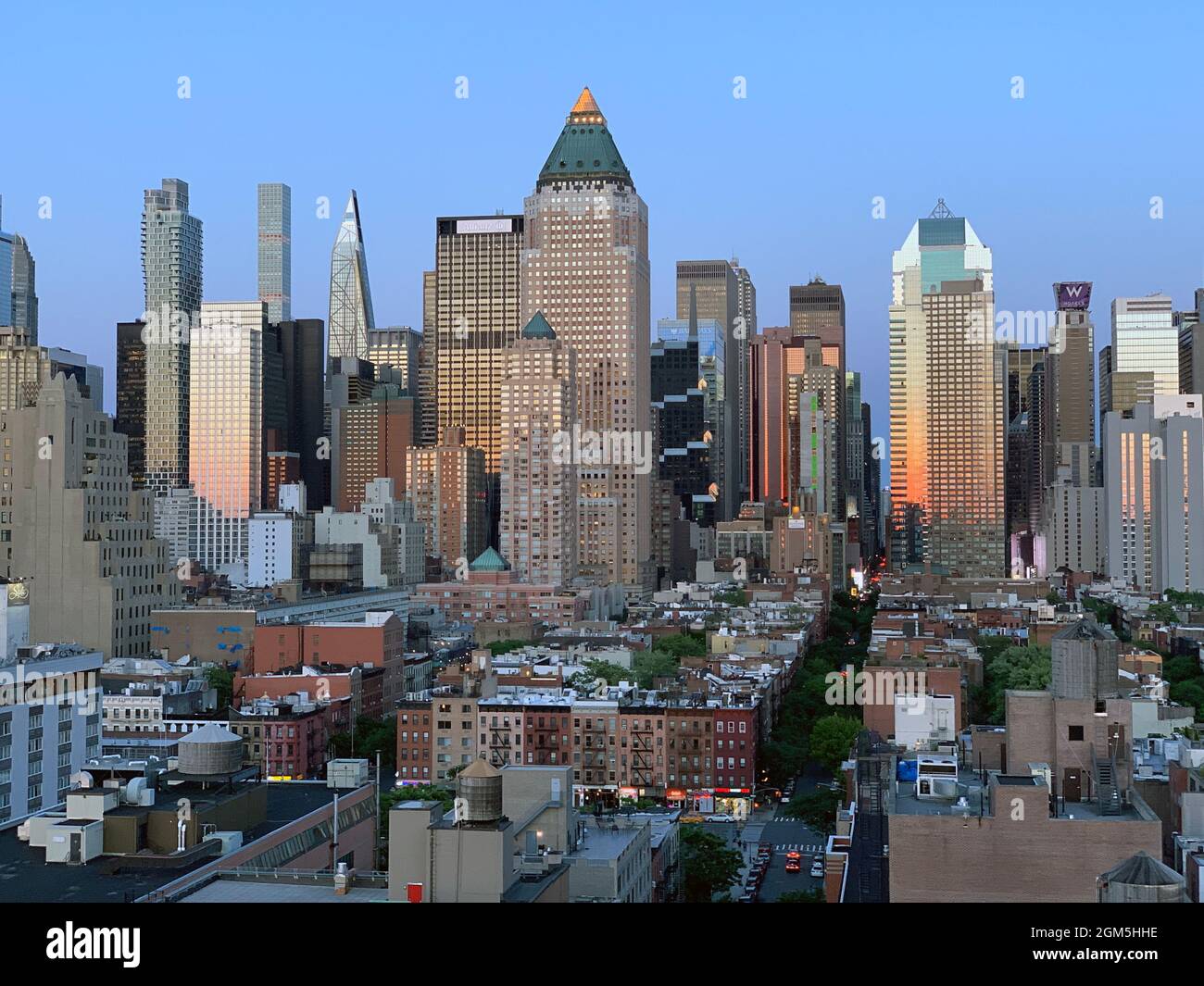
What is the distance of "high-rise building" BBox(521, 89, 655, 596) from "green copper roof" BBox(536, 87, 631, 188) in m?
0.07

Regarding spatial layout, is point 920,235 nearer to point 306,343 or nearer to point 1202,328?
point 1202,328

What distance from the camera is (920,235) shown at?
17788 centimetres

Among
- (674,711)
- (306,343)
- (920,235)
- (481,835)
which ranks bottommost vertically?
(674,711)

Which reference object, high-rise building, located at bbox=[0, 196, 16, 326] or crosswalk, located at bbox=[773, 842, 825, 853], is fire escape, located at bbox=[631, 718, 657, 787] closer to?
crosswalk, located at bbox=[773, 842, 825, 853]

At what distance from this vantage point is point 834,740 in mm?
40875

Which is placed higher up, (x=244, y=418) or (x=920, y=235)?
(x=920, y=235)

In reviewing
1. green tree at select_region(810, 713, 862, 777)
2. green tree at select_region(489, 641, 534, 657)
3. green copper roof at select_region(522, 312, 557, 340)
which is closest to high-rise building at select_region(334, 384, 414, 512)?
green copper roof at select_region(522, 312, 557, 340)

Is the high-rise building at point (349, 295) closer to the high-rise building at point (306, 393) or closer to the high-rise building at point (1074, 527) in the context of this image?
the high-rise building at point (306, 393)

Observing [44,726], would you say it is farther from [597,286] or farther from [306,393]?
[306,393]

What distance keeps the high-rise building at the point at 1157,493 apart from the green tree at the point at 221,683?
66.9 metres

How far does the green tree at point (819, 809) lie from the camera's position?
32938mm

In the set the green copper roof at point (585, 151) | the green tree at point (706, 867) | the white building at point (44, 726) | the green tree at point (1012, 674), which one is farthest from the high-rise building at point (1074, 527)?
the white building at point (44, 726)
